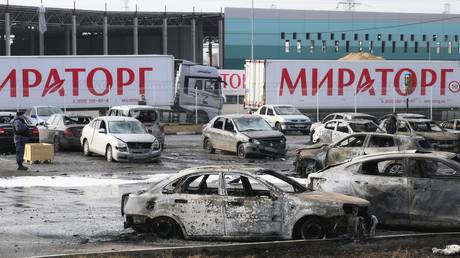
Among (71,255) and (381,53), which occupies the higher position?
(381,53)

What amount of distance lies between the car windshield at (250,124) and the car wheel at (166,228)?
14.5 meters

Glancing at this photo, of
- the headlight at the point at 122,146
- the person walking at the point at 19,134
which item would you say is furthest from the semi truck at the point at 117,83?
the person walking at the point at 19,134

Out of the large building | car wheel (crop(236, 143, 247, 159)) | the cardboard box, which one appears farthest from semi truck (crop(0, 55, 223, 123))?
the large building

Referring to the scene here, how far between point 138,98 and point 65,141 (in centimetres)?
1653

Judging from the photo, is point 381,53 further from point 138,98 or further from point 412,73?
point 138,98

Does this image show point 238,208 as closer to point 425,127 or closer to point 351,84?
point 425,127

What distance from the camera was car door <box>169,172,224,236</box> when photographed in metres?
10.8

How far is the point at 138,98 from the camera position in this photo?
43.3 m

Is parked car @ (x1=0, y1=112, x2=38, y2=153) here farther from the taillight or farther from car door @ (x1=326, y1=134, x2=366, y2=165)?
car door @ (x1=326, y1=134, x2=366, y2=165)

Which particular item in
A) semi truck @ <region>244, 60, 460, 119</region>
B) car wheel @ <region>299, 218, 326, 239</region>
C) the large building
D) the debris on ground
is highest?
the large building

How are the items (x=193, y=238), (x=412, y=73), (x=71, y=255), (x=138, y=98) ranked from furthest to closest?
(x=412, y=73) < (x=138, y=98) < (x=193, y=238) < (x=71, y=255)

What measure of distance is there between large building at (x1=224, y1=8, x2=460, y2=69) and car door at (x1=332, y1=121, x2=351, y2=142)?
57245 millimetres

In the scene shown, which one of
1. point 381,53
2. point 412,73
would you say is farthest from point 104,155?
point 381,53

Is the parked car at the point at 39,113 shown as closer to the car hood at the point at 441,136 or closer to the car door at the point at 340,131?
the car door at the point at 340,131
